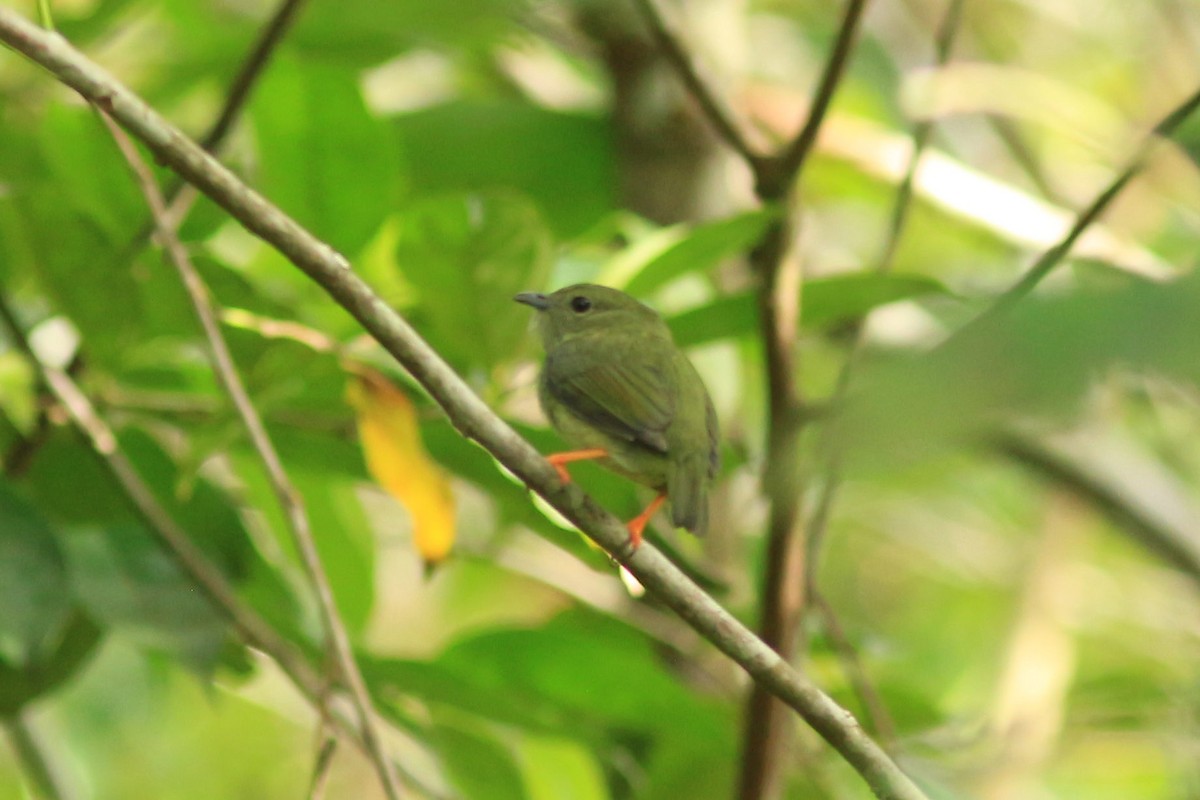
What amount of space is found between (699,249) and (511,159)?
1363 mm

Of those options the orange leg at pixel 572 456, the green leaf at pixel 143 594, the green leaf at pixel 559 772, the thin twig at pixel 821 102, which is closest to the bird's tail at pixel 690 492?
the orange leg at pixel 572 456

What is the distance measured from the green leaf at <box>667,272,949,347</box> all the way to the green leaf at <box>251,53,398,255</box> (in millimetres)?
540

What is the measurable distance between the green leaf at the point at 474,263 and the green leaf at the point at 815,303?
0.29 metres

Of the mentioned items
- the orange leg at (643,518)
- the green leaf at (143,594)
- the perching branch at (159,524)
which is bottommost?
the green leaf at (143,594)

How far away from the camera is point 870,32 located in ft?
18.5

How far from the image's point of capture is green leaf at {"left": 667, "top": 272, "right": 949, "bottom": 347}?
2.28m

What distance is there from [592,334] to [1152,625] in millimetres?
3476

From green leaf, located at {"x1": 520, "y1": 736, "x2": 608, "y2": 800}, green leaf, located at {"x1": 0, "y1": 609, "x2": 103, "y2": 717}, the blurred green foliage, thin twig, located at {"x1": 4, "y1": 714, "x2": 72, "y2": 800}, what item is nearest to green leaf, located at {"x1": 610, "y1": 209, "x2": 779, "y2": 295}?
the blurred green foliage

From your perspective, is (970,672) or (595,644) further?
(970,672)

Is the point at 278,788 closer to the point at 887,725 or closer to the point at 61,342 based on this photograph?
the point at 61,342

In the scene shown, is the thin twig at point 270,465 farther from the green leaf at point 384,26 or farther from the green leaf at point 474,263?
the green leaf at point 384,26

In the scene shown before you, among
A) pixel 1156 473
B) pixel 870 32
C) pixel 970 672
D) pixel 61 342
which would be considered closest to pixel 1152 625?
pixel 970 672

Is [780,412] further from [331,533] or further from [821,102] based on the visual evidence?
[331,533]

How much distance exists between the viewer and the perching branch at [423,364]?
1.48m
